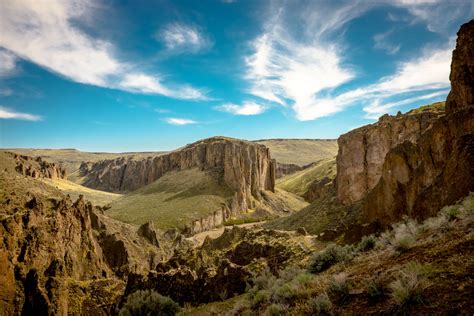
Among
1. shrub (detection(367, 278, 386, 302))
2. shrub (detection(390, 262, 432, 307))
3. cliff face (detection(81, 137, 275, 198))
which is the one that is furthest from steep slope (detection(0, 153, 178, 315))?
cliff face (detection(81, 137, 275, 198))

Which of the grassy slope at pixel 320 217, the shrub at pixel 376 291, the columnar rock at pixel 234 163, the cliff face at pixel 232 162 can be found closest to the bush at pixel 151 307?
the shrub at pixel 376 291

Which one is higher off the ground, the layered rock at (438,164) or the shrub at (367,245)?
the layered rock at (438,164)

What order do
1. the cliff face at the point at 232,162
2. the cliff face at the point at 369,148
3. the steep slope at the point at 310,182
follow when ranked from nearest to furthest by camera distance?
the cliff face at the point at 369,148 < the cliff face at the point at 232,162 < the steep slope at the point at 310,182

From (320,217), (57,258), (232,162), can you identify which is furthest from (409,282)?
(232,162)

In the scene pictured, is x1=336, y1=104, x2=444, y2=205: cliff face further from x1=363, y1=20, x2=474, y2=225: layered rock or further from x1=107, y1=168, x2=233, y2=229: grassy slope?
x1=107, y1=168, x2=233, y2=229: grassy slope

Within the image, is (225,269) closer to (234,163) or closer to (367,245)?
(367,245)

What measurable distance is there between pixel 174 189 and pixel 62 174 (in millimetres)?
75696

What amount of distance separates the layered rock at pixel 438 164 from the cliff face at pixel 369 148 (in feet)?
57.4

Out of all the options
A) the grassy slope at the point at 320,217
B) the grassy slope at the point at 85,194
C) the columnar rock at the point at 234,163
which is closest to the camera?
the grassy slope at the point at 320,217

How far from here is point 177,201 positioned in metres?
83.6

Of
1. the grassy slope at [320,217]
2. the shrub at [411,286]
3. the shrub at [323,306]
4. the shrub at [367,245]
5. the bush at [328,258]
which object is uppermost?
the shrub at [411,286]

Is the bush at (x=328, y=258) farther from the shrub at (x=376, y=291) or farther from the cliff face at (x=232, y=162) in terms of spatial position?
the cliff face at (x=232, y=162)

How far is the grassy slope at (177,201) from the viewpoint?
69188 millimetres

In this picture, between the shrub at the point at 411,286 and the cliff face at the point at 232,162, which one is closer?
the shrub at the point at 411,286
